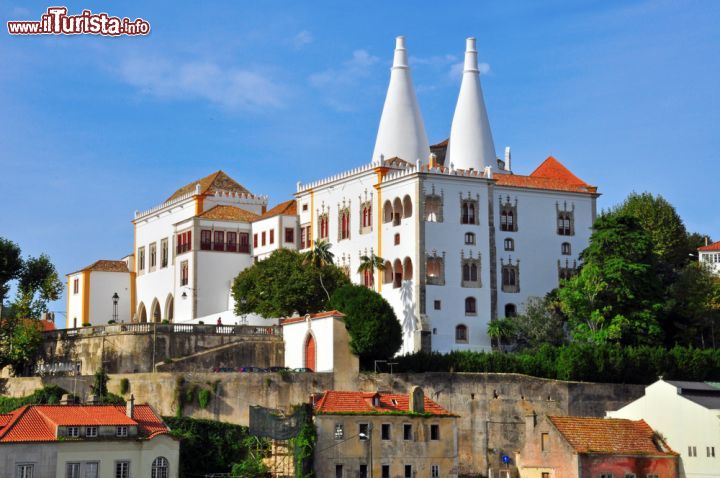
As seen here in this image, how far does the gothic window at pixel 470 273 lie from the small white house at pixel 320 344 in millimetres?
11576

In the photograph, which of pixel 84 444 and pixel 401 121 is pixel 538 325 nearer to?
pixel 401 121

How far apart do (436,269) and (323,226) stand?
11516 mm

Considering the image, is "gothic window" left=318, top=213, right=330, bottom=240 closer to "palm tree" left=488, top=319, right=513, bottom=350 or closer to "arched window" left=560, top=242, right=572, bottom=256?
"palm tree" left=488, top=319, right=513, bottom=350

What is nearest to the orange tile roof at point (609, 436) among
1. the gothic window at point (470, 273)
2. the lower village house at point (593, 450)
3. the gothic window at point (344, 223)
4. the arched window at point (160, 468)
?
the lower village house at point (593, 450)

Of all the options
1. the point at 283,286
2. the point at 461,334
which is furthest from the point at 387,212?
the point at 461,334

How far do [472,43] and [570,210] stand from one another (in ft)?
44.2

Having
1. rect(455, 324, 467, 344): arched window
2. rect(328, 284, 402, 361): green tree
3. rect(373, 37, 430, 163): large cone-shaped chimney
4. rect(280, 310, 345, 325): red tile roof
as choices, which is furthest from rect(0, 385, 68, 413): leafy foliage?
rect(373, 37, 430, 163): large cone-shaped chimney

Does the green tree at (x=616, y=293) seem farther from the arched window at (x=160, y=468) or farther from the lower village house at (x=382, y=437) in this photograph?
the arched window at (x=160, y=468)

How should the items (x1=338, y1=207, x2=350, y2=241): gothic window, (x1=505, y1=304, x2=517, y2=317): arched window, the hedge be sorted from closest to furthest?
the hedge
(x1=505, y1=304, x2=517, y2=317): arched window
(x1=338, y1=207, x2=350, y2=241): gothic window

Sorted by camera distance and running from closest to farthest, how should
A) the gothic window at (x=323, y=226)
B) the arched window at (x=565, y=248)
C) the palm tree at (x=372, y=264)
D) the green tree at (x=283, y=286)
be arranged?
the green tree at (x=283, y=286) → the palm tree at (x=372, y=264) → the arched window at (x=565, y=248) → the gothic window at (x=323, y=226)

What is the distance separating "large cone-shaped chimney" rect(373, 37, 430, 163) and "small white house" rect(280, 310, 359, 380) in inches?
713

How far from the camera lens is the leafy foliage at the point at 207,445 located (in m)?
67.1

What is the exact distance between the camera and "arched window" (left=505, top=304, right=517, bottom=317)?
291 feet

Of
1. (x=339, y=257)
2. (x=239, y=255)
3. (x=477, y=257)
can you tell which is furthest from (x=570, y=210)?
(x=239, y=255)
